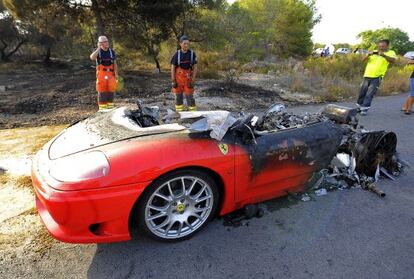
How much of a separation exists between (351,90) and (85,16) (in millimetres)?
12711

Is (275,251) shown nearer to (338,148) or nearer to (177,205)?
(177,205)

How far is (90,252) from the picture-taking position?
105 inches

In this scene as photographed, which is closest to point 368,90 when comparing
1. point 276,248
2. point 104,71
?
point 104,71

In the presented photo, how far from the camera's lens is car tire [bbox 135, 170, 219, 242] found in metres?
2.54

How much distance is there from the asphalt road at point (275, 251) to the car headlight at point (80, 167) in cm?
77

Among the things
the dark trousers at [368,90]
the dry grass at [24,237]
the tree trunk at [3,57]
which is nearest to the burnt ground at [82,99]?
the dark trousers at [368,90]

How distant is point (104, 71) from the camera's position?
6391 millimetres

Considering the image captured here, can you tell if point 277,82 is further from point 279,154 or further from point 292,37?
point 292,37

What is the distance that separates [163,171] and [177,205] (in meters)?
0.42

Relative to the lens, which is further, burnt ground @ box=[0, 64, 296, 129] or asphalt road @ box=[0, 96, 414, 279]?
burnt ground @ box=[0, 64, 296, 129]

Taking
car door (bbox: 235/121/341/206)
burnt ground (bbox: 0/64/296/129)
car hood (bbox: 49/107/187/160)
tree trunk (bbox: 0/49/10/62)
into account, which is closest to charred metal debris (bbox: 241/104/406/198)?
car door (bbox: 235/121/341/206)

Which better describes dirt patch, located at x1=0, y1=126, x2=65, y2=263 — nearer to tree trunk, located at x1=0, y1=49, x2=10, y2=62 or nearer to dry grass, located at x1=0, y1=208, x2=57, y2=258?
dry grass, located at x1=0, y1=208, x2=57, y2=258

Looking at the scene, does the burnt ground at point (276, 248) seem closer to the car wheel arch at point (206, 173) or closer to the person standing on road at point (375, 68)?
the car wheel arch at point (206, 173)

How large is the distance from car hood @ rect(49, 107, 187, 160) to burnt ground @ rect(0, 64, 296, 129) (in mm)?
3967
